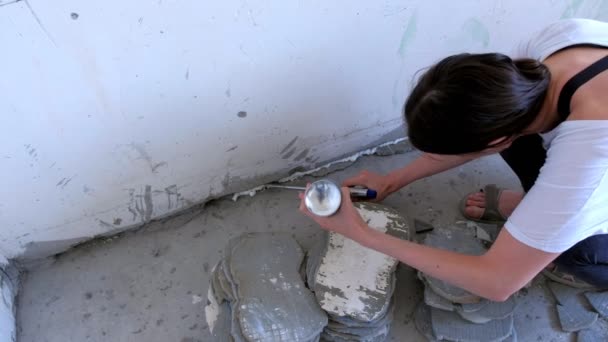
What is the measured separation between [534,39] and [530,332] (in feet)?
2.85

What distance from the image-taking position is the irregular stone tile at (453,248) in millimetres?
1328

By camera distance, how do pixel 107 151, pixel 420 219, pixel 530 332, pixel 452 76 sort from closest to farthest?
pixel 452 76 < pixel 107 151 < pixel 530 332 < pixel 420 219

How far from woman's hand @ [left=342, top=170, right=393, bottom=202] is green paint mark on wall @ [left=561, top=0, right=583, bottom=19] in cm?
87

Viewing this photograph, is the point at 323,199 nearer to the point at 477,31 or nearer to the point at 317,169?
the point at 317,169

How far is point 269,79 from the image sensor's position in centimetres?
132

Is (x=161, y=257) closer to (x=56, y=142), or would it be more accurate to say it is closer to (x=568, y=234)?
(x=56, y=142)

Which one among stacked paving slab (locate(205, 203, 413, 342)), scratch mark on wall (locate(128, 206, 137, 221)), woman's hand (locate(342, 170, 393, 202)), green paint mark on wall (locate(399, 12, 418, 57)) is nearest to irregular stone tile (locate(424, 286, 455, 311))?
stacked paving slab (locate(205, 203, 413, 342))

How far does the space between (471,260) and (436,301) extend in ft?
1.03

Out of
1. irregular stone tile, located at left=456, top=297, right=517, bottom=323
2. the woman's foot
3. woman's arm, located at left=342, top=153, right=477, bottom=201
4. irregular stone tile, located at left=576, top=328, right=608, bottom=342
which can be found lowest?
irregular stone tile, located at left=576, top=328, right=608, bottom=342

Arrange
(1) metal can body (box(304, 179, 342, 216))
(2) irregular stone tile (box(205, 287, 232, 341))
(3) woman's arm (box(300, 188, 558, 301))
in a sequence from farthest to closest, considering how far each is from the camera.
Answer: (2) irregular stone tile (box(205, 287, 232, 341)) < (1) metal can body (box(304, 179, 342, 216)) < (3) woman's arm (box(300, 188, 558, 301))

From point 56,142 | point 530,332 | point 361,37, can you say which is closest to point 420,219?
point 530,332

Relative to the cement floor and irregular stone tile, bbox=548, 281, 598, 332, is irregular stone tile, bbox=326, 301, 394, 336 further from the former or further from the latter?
irregular stone tile, bbox=548, 281, 598, 332

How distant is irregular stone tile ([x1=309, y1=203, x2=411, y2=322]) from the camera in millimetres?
1314

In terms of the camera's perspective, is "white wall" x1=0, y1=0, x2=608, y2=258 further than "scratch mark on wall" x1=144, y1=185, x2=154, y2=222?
No
